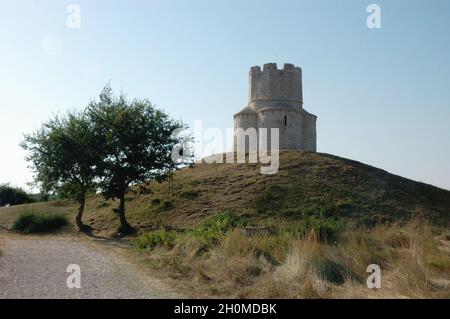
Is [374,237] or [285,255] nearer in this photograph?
[285,255]

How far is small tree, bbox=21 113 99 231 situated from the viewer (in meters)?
25.0

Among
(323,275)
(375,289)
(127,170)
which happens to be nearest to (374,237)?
(323,275)

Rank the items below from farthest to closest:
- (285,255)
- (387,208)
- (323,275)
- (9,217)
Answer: (9,217)
(387,208)
(285,255)
(323,275)

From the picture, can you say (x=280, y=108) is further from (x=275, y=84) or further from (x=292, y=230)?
(x=292, y=230)

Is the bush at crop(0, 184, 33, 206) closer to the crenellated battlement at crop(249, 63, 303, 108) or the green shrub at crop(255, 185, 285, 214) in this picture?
the crenellated battlement at crop(249, 63, 303, 108)

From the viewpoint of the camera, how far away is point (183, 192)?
31.3 meters

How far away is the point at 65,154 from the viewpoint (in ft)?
81.5

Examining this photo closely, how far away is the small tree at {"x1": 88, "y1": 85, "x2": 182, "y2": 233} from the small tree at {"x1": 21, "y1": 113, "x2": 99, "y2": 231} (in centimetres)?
67

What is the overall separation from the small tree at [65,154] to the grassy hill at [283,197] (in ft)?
11.4

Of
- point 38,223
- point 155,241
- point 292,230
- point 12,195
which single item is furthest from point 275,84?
point 292,230

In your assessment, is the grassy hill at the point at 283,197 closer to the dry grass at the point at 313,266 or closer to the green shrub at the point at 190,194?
the green shrub at the point at 190,194

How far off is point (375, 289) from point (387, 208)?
21719mm
